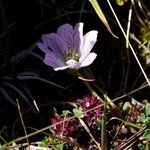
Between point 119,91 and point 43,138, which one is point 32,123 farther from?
point 119,91

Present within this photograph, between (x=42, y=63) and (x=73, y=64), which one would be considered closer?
(x=73, y=64)

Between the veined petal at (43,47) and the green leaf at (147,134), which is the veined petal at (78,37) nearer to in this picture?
the veined petal at (43,47)

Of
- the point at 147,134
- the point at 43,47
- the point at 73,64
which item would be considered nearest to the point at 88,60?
the point at 73,64

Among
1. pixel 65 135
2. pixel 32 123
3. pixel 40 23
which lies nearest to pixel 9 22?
pixel 40 23

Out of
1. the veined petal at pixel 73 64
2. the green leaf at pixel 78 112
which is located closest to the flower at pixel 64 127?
the green leaf at pixel 78 112

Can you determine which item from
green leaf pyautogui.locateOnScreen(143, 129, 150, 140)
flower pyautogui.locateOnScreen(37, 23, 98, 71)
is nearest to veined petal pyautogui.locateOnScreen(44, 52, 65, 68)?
flower pyautogui.locateOnScreen(37, 23, 98, 71)

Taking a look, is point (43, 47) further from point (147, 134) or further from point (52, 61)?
point (147, 134)

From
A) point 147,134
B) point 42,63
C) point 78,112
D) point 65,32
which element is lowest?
point 147,134
